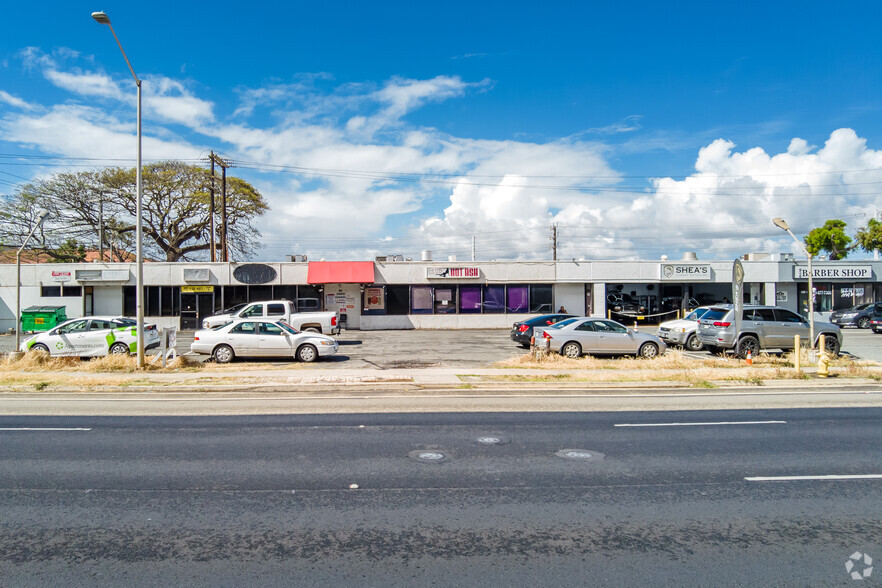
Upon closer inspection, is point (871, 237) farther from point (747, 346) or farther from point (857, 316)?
point (747, 346)

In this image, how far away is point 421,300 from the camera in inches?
1332

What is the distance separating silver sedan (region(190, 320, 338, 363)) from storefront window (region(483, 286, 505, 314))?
16.8m

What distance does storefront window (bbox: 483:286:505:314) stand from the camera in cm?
3428

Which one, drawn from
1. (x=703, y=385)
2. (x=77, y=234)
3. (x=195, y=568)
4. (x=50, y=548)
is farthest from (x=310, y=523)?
(x=77, y=234)

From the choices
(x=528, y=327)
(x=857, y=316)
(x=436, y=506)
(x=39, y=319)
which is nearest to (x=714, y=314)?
(x=528, y=327)

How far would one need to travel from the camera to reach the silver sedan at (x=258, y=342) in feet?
59.4

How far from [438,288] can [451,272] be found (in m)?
1.32

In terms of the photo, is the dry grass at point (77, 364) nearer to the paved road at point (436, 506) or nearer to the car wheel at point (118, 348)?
the car wheel at point (118, 348)

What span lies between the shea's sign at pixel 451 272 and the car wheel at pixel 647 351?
50.1ft

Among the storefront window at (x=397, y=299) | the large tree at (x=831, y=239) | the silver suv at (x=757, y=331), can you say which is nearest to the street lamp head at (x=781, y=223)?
the silver suv at (x=757, y=331)

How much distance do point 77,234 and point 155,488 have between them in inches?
1880

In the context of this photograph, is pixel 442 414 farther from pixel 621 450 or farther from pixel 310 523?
pixel 310 523

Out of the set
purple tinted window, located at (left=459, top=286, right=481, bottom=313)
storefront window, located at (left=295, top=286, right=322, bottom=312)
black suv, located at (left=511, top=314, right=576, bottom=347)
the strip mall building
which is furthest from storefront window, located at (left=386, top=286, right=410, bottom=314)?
black suv, located at (left=511, top=314, right=576, bottom=347)

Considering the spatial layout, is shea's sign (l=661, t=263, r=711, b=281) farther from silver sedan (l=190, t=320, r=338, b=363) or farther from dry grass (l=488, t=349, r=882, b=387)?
silver sedan (l=190, t=320, r=338, b=363)
